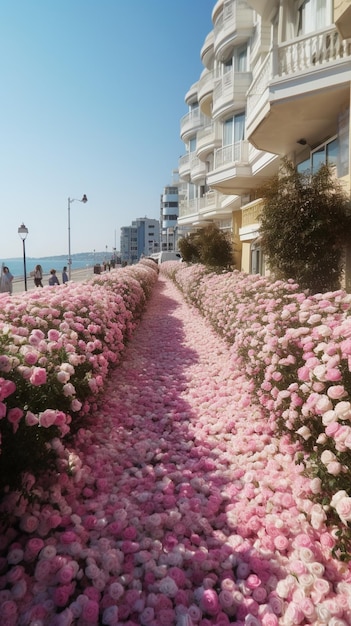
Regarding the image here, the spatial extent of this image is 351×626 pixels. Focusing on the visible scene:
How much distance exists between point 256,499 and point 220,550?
65cm

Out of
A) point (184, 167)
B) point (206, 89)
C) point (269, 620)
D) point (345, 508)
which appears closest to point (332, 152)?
point (345, 508)

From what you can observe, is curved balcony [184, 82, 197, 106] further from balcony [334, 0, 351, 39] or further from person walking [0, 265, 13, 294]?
balcony [334, 0, 351, 39]

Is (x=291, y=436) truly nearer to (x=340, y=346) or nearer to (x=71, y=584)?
(x=340, y=346)

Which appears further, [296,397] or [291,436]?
[291,436]

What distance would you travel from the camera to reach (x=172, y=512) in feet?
10.1

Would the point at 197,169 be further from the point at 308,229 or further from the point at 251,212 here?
the point at 308,229

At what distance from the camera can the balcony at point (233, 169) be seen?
17.1 meters

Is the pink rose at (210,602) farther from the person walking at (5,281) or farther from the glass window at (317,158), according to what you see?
the person walking at (5,281)

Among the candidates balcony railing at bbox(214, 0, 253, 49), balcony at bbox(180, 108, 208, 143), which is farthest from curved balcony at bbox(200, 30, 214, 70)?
balcony at bbox(180, 108, 208, 143)

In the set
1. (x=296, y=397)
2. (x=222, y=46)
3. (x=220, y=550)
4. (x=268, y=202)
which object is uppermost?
(x=222, y=46)

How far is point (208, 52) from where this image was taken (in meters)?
24.2

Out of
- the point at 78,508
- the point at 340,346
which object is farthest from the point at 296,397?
the point at 78,508

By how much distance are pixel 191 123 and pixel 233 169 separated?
17.6 metres

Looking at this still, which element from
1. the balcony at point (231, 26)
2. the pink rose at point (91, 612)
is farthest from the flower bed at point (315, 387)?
the balcony at point (231, 26)
